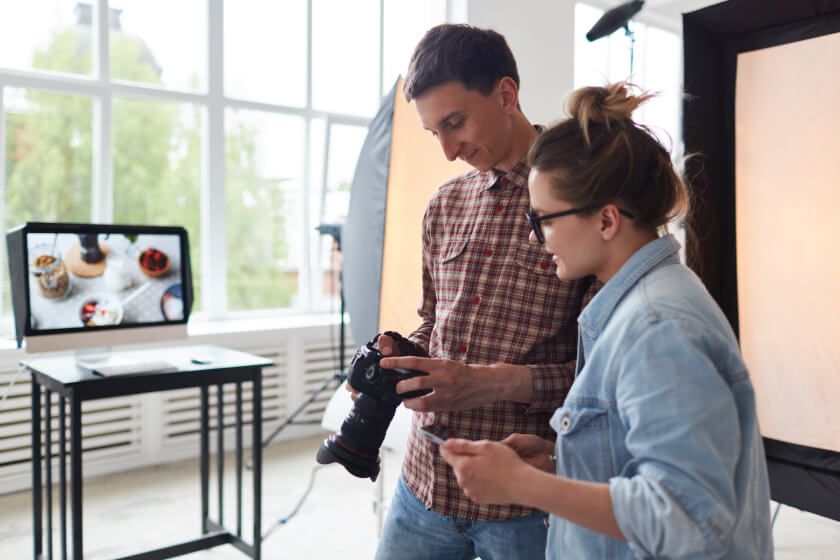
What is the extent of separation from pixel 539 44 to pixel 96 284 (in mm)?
3150

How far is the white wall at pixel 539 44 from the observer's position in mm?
4426

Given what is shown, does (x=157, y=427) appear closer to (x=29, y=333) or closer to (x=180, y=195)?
(x=180, y=195)

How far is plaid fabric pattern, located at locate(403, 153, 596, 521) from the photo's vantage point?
3.80ft

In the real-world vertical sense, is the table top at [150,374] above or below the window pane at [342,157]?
below

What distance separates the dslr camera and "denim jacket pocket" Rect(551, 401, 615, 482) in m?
0.31

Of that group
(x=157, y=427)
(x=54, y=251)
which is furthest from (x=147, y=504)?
(x=54, y=251)

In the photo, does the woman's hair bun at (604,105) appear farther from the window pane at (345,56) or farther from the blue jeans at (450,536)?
the window pane at (345,56)

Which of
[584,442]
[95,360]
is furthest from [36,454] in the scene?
[584,442]

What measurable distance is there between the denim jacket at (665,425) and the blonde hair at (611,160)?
6 centimetres

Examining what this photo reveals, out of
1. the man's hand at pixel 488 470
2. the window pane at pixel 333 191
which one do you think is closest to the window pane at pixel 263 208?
the window pane at pixel 333 191

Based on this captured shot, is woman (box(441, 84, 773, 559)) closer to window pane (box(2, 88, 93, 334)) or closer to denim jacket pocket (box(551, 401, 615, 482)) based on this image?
denim jacket pocket (box(551, 401, 615, 482))

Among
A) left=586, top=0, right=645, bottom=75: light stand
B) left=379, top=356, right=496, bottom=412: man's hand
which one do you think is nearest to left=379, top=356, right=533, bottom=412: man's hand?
left=379, top=356, right=496, bottom=412: man's hand

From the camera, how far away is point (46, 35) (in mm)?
3652

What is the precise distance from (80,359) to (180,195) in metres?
1.93
